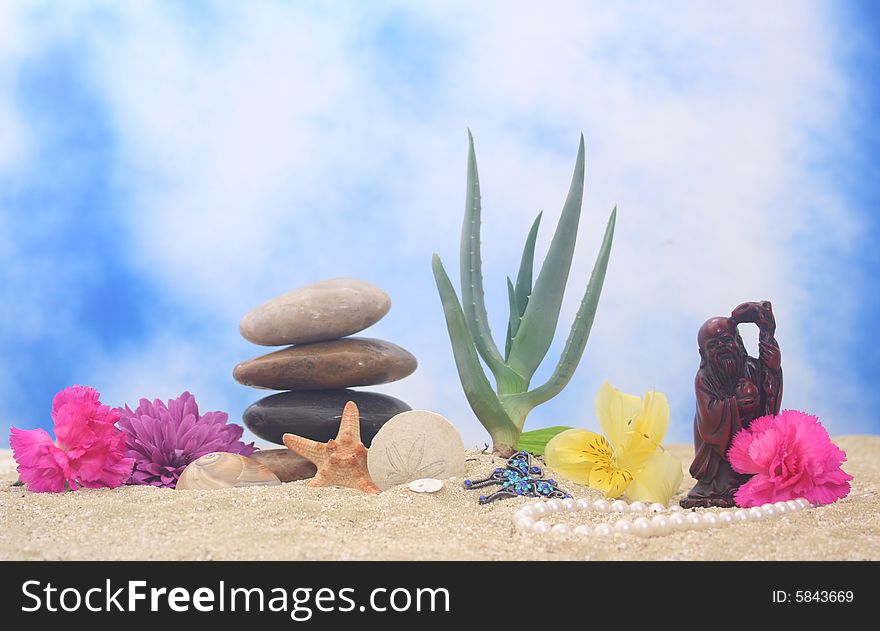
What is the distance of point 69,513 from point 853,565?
2.05 m

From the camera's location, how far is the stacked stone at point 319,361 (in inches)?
125

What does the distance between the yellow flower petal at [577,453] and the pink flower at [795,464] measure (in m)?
0.51

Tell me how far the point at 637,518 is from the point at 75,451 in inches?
73.5

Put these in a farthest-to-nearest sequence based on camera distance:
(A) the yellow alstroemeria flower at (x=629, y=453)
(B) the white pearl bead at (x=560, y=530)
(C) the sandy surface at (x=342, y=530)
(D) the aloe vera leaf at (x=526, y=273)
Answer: (D) the aloe vera leaf at (x=526, y=273)
(A) the yellow alstroemeria flower at (x=629, y=453)
(B) the white pearl bead at (x=560, y=530)
(C) the sandy surface at (x=342, y=530)

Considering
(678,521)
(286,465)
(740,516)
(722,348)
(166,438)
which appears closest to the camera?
(678,521)

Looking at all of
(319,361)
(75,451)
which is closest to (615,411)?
(319,361)

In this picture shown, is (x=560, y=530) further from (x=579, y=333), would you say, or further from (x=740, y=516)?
(x=579, y=333)

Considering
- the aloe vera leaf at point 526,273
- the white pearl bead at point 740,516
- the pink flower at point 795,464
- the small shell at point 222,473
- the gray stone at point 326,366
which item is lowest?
the white pearl bead at point 740,516

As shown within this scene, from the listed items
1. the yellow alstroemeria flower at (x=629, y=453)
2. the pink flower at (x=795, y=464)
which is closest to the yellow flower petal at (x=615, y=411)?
the yellow alstroemeria flower at (x=629, y=453)

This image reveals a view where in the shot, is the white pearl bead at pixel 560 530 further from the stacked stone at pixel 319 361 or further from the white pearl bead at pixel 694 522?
the stacked stone at pixel 319 361

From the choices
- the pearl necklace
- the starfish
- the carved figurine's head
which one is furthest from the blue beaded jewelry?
the carved figurine's head

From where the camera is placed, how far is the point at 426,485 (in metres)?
2.49

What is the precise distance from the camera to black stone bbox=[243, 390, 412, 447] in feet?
10.4

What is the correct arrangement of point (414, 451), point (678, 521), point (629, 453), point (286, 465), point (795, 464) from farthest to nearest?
point (286, 465), point (414, 451), point (629, 453), point (795, 464), point (678, 521)
